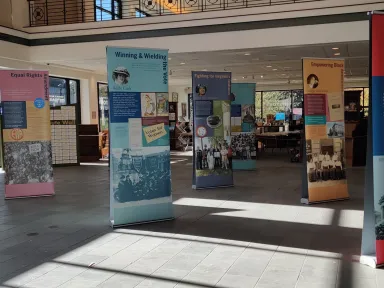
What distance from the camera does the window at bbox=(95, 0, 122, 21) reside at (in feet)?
54.2

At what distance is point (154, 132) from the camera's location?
5.65 m

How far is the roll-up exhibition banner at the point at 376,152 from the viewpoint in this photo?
378 centimetres

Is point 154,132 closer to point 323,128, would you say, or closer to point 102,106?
point 323,128

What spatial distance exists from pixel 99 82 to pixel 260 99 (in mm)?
10316

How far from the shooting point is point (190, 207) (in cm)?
688

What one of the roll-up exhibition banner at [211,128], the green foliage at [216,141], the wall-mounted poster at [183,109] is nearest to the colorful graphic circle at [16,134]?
the roll-up exhibition banner at [211,128]

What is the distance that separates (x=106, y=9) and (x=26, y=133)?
10.3 m

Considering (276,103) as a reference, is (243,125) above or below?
below

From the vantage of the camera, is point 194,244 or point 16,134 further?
point 16,134

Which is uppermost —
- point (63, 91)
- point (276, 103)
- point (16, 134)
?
point (63, 91)

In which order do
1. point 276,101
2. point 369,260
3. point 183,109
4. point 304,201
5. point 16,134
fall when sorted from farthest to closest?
point 276,101 < point 183,109 < point 16,134 < point 304,201 < point 369,260

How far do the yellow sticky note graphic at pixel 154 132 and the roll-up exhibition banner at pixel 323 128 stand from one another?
7.43ft

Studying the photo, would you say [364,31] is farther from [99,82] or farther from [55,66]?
[99,82]

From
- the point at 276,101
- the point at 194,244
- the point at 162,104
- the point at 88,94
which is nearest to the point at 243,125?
the point at 162,104
